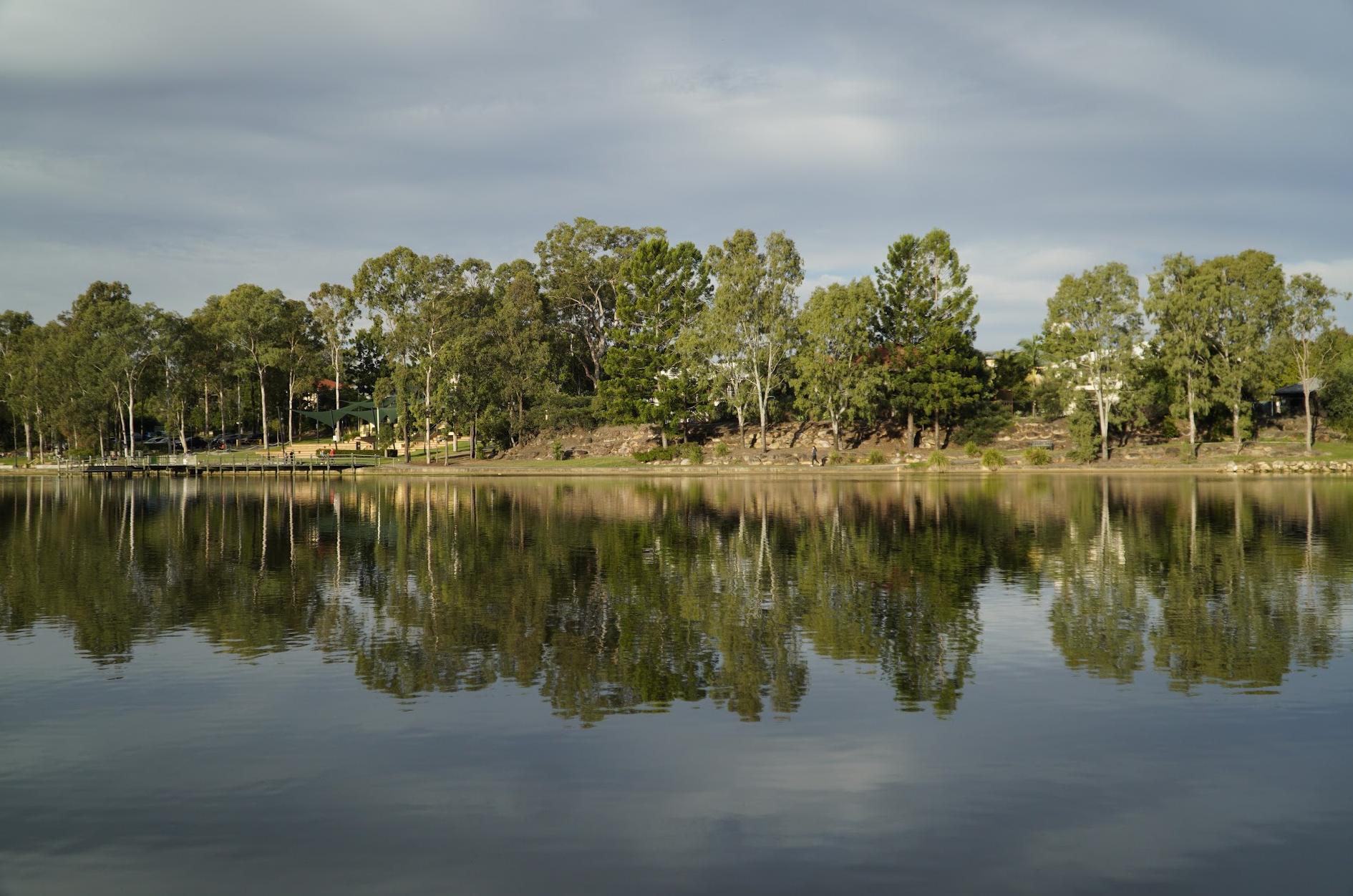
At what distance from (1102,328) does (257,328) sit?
73863 millimetres

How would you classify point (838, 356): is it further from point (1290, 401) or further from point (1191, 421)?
point (1290, 401)

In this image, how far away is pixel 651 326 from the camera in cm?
8912

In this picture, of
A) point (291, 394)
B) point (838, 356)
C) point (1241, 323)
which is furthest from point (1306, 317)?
point (291, 394)

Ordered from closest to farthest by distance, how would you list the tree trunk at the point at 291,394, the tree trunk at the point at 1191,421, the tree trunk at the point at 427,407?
1. the tree trunk at the point at 1191,421
2. the tree trunk at the point at 427,407
3. the tree trunk at the point at 291,394

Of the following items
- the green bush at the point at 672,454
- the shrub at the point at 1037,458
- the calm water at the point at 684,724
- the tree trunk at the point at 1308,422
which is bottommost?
the calm water at the point at 684,724

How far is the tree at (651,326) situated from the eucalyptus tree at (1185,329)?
35.8 m

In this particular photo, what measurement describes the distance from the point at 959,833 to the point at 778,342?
73.0 m

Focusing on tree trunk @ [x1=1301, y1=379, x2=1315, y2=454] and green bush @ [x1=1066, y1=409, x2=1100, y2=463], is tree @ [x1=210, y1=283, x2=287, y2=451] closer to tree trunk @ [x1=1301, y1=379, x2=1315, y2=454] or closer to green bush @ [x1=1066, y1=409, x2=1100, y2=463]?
green bush @ [x1=1066, y1=409, x2=1100, y2=463]

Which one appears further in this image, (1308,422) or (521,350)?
(521,350)

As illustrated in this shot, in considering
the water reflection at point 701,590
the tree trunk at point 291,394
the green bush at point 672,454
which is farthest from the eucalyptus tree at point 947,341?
the tree trunk at point 291,394

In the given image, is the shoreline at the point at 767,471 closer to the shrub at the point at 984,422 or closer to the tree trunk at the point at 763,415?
the tree trunk at the point at 763,415

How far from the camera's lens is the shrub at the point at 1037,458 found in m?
74.4

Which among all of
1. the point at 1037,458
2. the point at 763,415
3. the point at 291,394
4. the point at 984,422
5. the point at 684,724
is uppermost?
the point at 291,394

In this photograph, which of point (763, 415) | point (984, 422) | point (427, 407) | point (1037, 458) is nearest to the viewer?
point (1037, 458)
